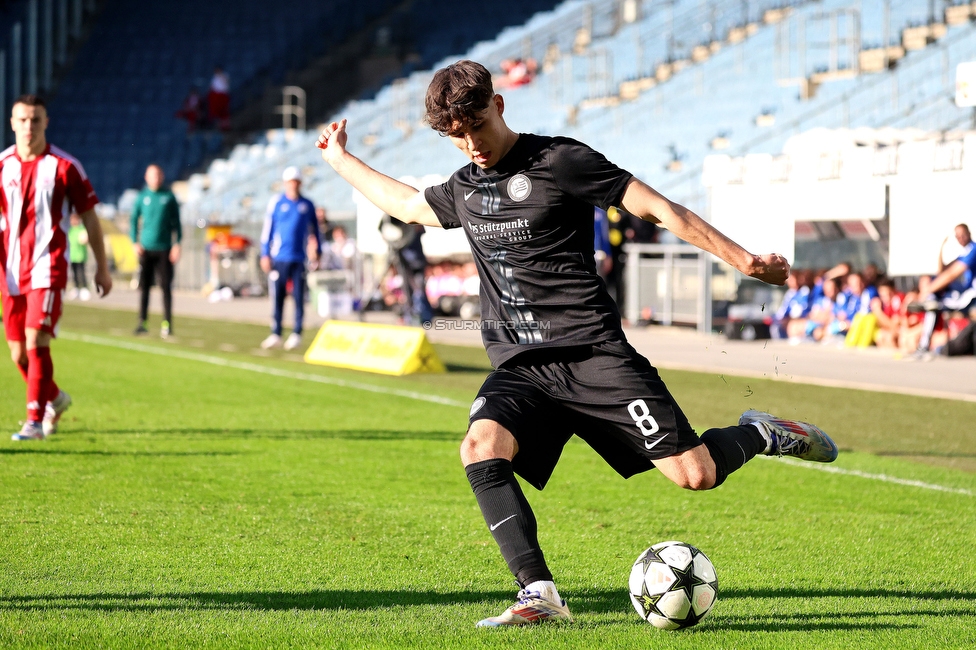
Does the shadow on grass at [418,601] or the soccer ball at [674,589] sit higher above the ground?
the soccer ball at [674,589]

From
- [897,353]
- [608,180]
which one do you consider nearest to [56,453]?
[608,180]

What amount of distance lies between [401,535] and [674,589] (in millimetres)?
1890

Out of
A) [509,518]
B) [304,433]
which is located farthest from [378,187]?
[304,433]

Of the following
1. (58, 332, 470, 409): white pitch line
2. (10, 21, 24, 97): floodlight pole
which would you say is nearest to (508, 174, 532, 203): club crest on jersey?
(58, 332, 470, 409): white pitch line

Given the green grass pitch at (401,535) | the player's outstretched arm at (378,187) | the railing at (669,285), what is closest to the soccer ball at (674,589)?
the green grass pitch at (401,535)

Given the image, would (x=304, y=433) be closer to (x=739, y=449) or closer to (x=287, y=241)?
(x=739, y=449)

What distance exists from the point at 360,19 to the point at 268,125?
5.66 m

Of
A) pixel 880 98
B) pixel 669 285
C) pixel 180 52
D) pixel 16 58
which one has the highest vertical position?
pixel 180 52

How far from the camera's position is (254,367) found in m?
13.9

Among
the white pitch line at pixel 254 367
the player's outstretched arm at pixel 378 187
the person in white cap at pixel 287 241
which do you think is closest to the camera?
the player's outstretched arm at pixel 378 187

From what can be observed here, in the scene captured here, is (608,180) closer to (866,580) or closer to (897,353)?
(866,580)

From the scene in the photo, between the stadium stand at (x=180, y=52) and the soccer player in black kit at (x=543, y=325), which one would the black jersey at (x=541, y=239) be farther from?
the stadium stand at (x=180, y=52)

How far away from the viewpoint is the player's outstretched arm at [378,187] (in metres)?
4.72

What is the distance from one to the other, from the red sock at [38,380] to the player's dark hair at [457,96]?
4708 millimetres
